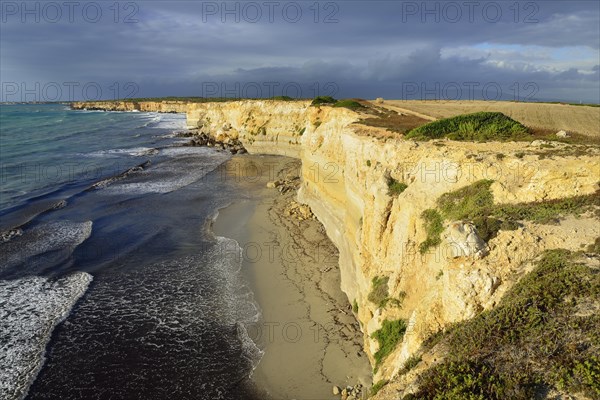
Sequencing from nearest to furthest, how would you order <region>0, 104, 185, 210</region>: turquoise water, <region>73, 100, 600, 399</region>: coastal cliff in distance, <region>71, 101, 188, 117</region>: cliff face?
<region>73, 100, 600, 399</region>: coastal cliff in distance, <region>0, 104, 185, 210</region>: turquoise water, <region>71, 101, 188, 117</region>: cliff face

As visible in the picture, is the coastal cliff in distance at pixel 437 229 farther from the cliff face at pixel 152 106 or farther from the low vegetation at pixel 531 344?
the cliff face at pixel 152 106

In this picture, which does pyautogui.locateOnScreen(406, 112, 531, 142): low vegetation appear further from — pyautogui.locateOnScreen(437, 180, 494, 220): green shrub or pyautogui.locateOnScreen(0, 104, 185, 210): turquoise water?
pyautogui.locateOnScreen(0, 104, 185, 210): turquoise water

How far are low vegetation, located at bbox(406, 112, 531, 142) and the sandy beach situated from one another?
8291 millimetres

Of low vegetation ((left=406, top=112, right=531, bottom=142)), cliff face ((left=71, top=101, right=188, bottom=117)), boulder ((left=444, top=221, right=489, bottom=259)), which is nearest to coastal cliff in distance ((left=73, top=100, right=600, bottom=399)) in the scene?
boulder ((left=444, top=221, right=489, bottom=259))

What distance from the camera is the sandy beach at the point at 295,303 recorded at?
532 inches

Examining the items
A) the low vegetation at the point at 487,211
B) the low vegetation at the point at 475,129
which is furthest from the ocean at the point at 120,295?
the low vegetation at the point at 475,129

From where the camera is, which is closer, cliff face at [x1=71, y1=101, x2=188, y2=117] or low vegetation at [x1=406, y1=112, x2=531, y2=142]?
low vegetation at [x1=406, y1=112, x2=531, y2=142]

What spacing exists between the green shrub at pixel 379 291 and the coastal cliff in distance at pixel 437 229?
46 millimetres

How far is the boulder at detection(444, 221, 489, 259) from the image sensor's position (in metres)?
8.65

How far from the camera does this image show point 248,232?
26500 millimetres

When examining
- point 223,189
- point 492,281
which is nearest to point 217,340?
point 492,281

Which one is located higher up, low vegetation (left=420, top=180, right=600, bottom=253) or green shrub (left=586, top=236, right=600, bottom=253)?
low vegetation (left=420, top=180, right=600, bottom=253)

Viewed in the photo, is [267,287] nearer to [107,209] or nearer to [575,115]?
[107,209]

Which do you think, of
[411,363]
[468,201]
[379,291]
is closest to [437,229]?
[468,201]
